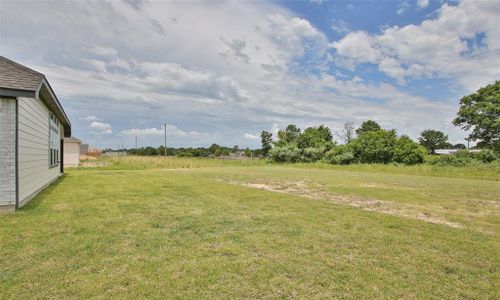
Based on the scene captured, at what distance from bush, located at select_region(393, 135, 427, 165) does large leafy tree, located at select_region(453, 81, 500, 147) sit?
24.4ft

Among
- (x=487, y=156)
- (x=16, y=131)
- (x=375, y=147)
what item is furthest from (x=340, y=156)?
(x=16, y=131)

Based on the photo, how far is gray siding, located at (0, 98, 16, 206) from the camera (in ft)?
19.6

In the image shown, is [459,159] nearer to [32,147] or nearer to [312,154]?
[312,154]

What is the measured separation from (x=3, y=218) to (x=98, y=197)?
2.71m

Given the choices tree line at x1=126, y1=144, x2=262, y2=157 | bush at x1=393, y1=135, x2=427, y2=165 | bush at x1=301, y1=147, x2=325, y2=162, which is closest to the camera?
bush at x1=393, y1=135, x2=427, y2=165

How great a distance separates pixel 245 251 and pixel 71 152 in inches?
1062

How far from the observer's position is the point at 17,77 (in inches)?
239

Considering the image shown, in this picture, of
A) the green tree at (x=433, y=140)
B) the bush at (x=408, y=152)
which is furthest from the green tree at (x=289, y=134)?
the green tree at (x=433, y=140)

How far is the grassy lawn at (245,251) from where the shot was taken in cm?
286

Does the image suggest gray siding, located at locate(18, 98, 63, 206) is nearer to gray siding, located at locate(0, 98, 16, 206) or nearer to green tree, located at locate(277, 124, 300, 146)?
gray siding, located at locate(0, 98, 16, 206)

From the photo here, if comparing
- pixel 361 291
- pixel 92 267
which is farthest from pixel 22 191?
pixel 361 291

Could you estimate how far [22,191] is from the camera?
668cm

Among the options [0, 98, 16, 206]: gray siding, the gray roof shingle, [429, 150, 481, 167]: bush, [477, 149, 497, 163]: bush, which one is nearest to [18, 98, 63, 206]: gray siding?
[0, 98, 16, 206]: gray siding

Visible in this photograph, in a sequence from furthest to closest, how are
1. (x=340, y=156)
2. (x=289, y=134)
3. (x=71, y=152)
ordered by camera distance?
(x=289, y=134), (x=340, y=156), (x=71, y=152)
